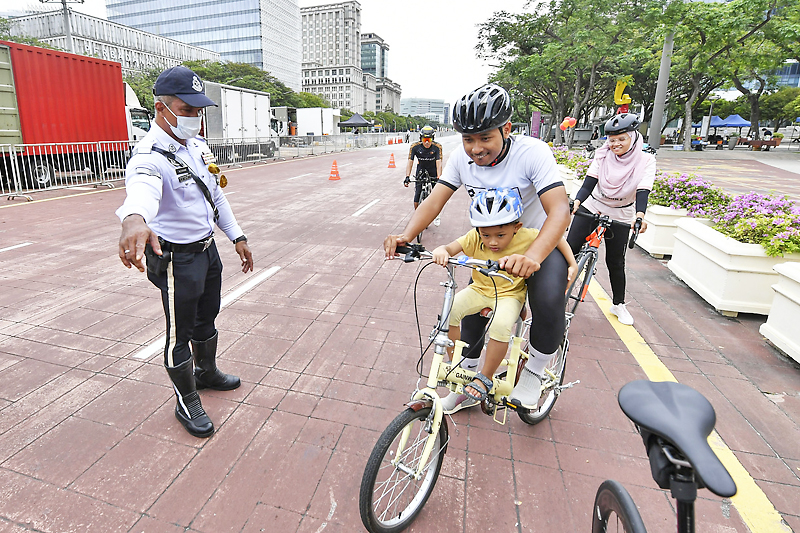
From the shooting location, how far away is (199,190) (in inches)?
109

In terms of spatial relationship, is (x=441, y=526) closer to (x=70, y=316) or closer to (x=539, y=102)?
(x=70, y=316)

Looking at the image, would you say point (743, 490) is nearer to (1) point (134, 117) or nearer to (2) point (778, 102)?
(1) point (134, 117)

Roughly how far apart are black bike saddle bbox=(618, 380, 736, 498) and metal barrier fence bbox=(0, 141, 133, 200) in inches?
531

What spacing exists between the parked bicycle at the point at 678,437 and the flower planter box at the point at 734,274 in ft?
14.3

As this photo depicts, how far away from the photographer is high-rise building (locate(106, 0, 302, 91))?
340ft

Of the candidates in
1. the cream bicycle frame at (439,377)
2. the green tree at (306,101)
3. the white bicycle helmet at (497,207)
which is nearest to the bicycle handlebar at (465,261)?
the cream bicycle frame at (439,377)

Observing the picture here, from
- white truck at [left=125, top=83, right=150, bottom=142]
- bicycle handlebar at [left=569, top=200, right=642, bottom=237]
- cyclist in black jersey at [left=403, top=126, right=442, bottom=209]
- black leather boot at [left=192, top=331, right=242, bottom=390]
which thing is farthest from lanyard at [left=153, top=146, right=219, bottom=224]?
white truck at [left=125, top=83, right=150, bottom=142]

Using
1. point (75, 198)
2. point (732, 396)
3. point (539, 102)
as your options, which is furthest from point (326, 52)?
point (732, 396)

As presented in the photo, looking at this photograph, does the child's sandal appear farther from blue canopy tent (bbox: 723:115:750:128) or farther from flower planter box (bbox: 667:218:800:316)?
blue canopy tent (bbox: 723:115:750:128)

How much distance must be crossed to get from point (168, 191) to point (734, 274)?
5.25m

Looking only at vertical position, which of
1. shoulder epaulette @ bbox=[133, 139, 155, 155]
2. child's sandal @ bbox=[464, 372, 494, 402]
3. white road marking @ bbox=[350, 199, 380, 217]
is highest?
shoulder epaulette @ bbox=[133, 139, 155, 155]

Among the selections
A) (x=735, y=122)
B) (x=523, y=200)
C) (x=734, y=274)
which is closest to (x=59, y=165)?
(x=523, y=200)

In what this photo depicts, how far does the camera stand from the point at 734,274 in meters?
4.80

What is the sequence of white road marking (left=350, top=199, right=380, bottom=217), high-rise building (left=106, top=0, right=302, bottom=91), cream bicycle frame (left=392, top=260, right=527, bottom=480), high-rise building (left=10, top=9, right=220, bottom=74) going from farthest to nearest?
high-rise building (left=106, top=0, right=302, bottom=91)
high-rise building (left=10, top=9, right=220, bottom=74)
white road marking (left=350, top=199, right=380, bottom=217)
cream bicycle frame (left=392, top=260, right=527, bottom=480)
